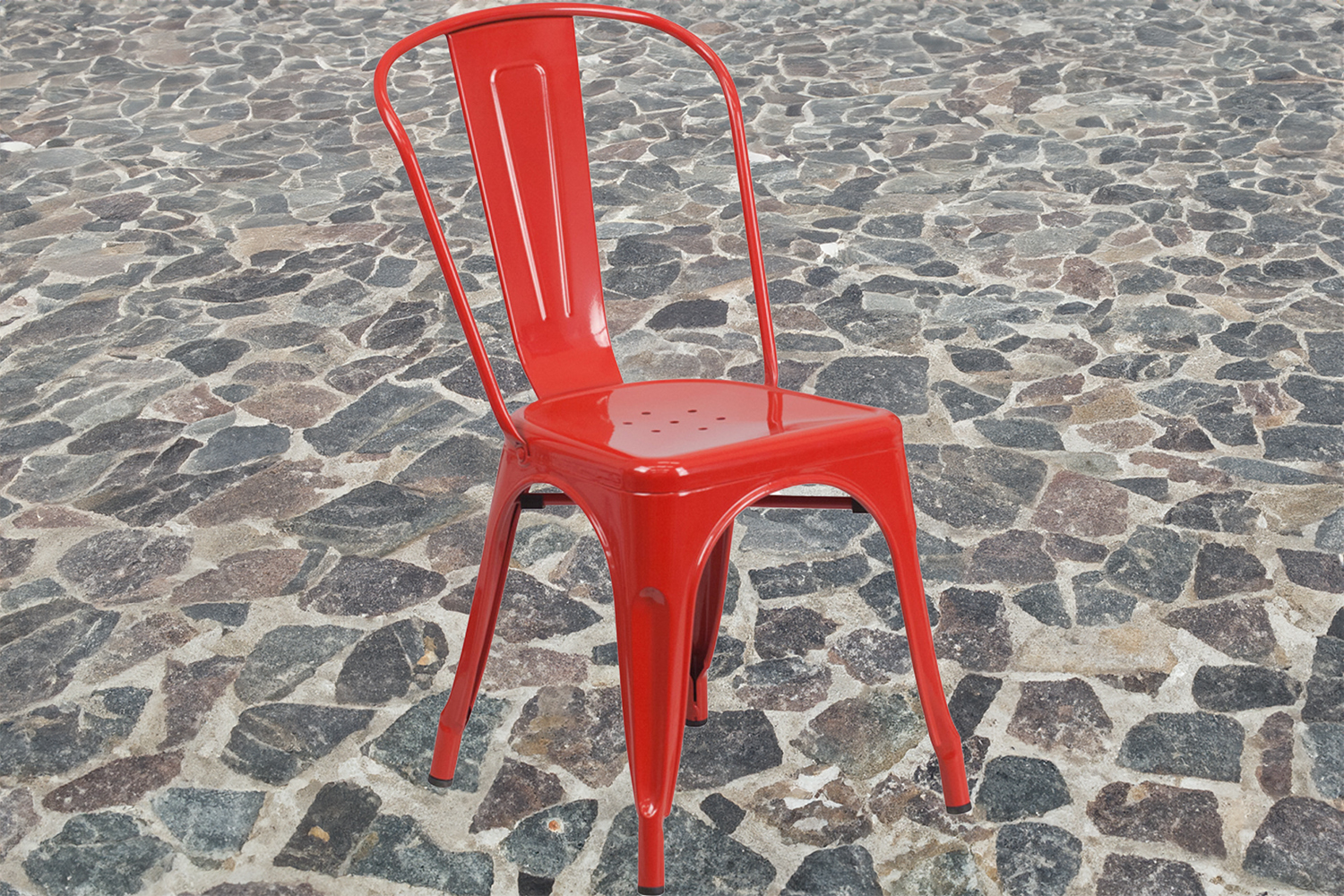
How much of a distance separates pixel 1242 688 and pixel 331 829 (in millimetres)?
1477

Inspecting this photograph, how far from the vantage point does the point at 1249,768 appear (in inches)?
72.7

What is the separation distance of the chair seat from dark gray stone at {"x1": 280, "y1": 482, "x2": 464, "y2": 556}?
106cm

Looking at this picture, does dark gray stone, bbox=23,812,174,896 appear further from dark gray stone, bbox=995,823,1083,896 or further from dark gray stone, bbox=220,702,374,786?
dark gray stone, bbox=995,823,1083,896

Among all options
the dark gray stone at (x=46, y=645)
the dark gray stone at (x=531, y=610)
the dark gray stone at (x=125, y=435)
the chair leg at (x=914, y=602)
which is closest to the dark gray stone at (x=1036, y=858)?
the chair leg at (x=914, y=602)

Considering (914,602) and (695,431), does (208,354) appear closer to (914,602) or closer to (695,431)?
(695,431)

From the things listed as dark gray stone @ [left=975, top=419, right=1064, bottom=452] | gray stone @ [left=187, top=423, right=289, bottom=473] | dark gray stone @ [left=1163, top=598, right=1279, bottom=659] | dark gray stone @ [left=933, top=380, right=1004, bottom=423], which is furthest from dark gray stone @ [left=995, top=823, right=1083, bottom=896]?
gray stone @ [left=187, top=423, right=289, bottom=473]

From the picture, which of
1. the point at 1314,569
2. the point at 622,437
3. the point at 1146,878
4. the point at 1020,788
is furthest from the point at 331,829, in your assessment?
the point at 1314,569

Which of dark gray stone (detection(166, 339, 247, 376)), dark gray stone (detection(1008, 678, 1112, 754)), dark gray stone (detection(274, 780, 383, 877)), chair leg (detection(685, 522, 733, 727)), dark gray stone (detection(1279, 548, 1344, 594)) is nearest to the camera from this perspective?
dark gray stone (detection(274, 780, 383, 877))

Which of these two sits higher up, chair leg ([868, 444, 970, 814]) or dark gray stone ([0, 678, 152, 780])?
chair leg ([868, 444, 970, 814])

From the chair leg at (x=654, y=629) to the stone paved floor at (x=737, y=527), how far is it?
0.33m

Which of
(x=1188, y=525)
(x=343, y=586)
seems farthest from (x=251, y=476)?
(x=1188, y=525)

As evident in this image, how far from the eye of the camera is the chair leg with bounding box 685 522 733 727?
182 cm

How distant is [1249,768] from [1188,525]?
30.9 inches

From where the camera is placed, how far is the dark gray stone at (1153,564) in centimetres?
233
